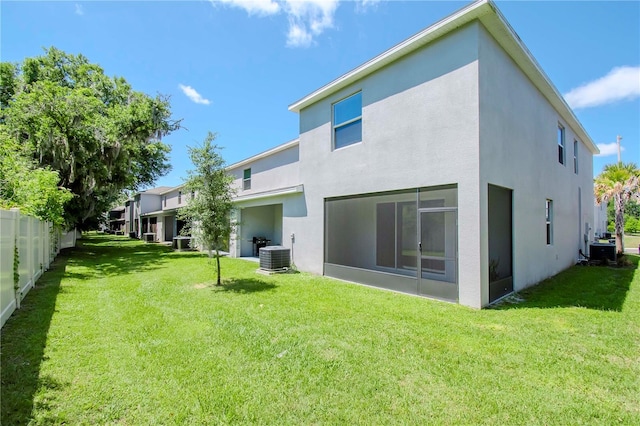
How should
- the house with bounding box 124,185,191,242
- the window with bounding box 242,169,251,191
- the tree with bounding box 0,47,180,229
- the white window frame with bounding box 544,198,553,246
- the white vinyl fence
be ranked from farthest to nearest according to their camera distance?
the house with bounding box 124,185,191,242, the window with bounding box 242,169,251,191, the tree with bounding box 0,47,180,229, the white window frame with bounding box 544,198,553,246, the white vinyl fence

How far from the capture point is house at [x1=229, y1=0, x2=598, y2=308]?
20.6 feet

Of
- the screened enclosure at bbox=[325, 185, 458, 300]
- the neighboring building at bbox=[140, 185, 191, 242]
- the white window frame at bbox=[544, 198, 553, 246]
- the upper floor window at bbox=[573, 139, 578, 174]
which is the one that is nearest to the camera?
the screened enclosure at bbox=[325, 185, 458, 300]

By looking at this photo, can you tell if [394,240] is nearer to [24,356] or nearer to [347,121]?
[347,121]

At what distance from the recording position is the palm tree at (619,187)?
13875 mm

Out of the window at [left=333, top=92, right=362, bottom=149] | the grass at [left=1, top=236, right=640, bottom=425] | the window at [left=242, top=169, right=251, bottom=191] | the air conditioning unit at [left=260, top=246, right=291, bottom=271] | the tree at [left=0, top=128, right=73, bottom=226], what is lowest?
the grass at [left=1, top=236, right=640, bottom=425]

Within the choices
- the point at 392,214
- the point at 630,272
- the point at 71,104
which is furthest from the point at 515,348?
the point at 71,104

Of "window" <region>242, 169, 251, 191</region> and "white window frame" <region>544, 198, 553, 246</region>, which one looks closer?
"white window frame" <region>544, 198, 553, 246</region>

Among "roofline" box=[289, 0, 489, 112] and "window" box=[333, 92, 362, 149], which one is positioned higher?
"roofline" box=[289, 0, 489, 112]

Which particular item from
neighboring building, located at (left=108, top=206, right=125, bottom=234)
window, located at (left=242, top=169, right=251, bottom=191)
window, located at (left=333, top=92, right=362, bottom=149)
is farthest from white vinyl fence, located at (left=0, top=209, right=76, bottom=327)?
neighboring building, located at (left=108, top=206, right=125, bottom=234)

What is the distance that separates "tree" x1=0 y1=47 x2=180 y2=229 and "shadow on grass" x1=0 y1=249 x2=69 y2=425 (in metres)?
10.5

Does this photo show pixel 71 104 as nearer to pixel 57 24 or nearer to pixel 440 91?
pixel 57 24

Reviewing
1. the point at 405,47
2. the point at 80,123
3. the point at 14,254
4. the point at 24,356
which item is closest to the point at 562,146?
the point at 405,47

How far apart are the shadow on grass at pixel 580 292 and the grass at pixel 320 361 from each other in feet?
0.30

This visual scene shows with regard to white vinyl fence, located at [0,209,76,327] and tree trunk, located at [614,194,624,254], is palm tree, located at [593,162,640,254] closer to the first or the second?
tree trunk, located at [614,194,624,254]
